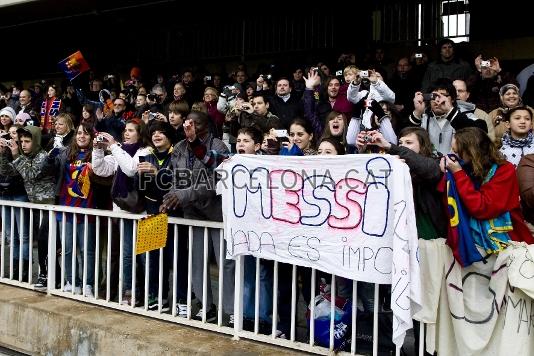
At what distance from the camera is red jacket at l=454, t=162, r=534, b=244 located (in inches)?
156

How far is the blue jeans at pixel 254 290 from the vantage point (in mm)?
5051

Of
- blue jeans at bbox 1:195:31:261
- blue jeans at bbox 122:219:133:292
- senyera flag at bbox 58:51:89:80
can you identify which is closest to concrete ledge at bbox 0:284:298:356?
blue jeans at bbox 122:219:133:292

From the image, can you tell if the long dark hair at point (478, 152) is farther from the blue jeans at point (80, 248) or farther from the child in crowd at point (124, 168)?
the blue jeans at point (80, 248)

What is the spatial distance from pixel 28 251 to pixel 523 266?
5195 mm

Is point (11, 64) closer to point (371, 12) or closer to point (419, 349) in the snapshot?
point (371, 12)

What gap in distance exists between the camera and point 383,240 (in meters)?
4.12

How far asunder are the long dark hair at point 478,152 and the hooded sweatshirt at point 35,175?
449 cm

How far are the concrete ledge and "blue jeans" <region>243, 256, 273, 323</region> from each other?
11.6 inches

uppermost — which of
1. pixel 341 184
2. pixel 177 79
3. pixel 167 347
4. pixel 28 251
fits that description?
pixel 177 79

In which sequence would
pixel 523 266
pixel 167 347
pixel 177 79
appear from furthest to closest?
pixel 177 79 < pixel 167 347 < pixel 523 266

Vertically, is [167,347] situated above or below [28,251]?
below

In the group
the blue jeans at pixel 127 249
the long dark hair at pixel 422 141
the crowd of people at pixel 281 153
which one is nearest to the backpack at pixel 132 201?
the crowd of people at pixel 281 153

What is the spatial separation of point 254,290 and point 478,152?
220cm

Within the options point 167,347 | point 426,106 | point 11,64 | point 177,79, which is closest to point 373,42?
point 177,79
